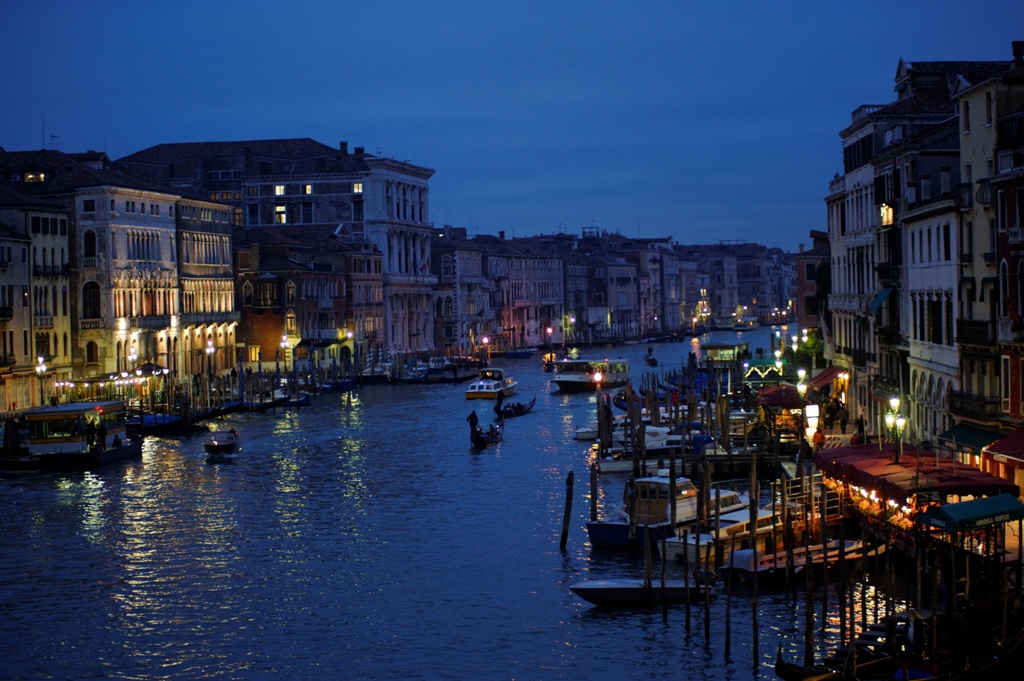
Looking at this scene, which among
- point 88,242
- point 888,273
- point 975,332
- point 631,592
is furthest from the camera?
point 88,242

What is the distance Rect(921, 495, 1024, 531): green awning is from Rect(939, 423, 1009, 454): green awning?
4.48 metres

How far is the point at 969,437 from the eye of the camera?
2098cm

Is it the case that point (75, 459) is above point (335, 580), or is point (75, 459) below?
above

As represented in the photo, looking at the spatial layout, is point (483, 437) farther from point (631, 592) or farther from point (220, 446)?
point (631, 592)

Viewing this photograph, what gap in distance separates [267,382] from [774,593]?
1344 inches

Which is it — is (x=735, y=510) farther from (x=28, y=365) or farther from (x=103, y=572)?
(x=28, y=365)

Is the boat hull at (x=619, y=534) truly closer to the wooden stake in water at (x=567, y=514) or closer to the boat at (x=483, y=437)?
the wooden stake in water at (x=567, y=514)

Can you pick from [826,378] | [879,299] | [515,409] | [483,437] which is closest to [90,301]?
[515,409]

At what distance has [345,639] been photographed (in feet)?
58.1

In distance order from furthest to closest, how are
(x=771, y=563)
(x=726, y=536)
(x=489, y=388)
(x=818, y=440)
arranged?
1. (x=489, y=388)
2. (x=818, y=440)
3. (x=726, y=536)
4. (x=771, y=563)

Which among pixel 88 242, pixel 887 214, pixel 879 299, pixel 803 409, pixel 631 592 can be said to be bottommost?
pixel 631 592

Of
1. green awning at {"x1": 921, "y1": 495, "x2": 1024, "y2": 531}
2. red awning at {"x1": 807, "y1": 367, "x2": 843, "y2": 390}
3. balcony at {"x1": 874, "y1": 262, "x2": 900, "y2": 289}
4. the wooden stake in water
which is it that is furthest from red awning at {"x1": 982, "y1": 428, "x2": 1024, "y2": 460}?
red awning at {"x1": 807, "y1": 367, "x2": 843, "y2": 390}

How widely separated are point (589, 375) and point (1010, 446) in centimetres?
3809

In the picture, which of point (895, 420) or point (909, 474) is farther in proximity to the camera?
point (895, 420)
